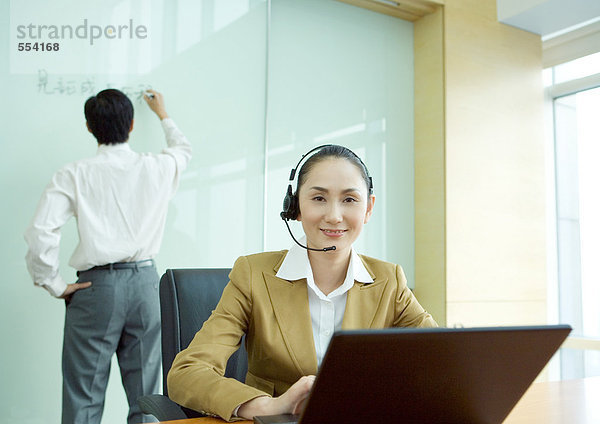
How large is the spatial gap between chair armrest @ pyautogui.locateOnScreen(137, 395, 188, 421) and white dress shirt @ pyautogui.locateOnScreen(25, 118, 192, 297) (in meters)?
1.05

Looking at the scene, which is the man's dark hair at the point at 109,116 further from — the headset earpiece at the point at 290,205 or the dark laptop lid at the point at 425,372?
the dark laptop lid at the point at 425,372

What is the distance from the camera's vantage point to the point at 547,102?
4.03m

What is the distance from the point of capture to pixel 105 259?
2352 mm

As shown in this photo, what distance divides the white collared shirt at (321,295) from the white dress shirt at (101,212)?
1.19 meters

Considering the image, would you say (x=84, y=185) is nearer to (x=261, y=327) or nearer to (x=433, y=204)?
(x=261, y=327)

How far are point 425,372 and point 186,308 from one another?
0.93 metres

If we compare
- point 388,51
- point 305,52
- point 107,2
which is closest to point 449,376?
point 107,2

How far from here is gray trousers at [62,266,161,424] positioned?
2340 mm

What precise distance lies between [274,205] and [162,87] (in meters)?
0.81

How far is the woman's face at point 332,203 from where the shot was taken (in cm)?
138

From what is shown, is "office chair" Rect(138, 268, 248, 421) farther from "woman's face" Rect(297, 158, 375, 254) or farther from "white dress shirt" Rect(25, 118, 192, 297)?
"white dress shirt" Rect(25, 118, 192, 297)

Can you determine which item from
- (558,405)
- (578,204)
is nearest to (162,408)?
(558,405)

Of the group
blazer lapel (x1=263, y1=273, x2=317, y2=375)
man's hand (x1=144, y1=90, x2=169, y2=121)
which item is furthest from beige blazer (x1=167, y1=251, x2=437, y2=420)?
man's hand (x1=144, y1=90, x2=169, y2=121)

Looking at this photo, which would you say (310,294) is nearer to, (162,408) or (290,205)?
(290,205)
